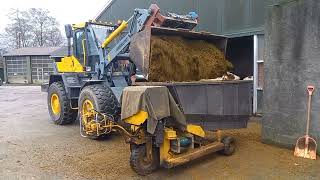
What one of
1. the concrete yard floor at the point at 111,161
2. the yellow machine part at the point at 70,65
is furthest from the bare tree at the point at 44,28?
the concrete yard floor at the point at 111,161

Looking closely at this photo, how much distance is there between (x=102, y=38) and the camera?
352 inches

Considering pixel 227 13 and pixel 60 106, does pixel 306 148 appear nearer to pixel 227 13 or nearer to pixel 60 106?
pixel 227 13

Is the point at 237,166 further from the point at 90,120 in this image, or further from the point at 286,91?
the point at 90,120

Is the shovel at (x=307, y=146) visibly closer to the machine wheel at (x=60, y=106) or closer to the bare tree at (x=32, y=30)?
the machine wheel at (x=60, y=106)

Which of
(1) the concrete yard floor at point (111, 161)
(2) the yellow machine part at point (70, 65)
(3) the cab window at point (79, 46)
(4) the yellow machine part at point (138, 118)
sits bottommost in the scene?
(1) the concrete yard floor at point (111, 161)

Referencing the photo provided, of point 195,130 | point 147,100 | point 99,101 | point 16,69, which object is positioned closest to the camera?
point 147,100

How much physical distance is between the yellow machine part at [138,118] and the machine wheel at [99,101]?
2142 mm

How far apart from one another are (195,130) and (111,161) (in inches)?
62.5

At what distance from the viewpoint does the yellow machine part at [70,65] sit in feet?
31.1

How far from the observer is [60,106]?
9.55m

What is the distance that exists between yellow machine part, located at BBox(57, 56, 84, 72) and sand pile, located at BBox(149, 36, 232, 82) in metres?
3.56

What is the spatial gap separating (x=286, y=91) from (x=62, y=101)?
5614 millimetres

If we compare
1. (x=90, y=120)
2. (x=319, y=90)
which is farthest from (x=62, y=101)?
(x=319, y=90)

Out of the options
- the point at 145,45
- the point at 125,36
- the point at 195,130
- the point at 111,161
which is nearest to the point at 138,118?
the point at 195,130
